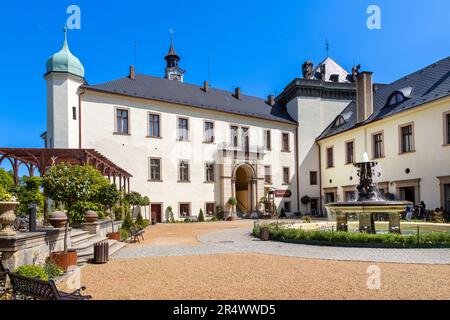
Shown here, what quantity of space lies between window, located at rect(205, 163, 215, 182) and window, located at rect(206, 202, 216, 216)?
6.91 ft

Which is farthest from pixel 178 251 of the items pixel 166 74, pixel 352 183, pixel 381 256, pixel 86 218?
pixel 166 74

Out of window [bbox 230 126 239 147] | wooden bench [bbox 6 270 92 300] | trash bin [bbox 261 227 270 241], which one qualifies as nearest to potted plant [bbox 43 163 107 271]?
wooden bench [bbox 6 270 92 300]

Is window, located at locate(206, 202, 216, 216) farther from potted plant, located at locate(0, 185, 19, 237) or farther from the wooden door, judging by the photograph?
potted plant, located at locate(0, 185, 19, 237)

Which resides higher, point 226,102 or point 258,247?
point 226,102

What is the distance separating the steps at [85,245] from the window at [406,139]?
2042cm

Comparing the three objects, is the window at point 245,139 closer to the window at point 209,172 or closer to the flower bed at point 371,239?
the window at point 209,172

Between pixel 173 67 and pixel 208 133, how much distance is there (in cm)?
3714

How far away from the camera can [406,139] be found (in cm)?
2533

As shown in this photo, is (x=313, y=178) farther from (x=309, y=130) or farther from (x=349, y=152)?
(x=349, y=152)

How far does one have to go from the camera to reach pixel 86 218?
14.1 m

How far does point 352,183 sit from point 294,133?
28.0 ft

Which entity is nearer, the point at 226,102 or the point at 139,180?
the point at 139,180
